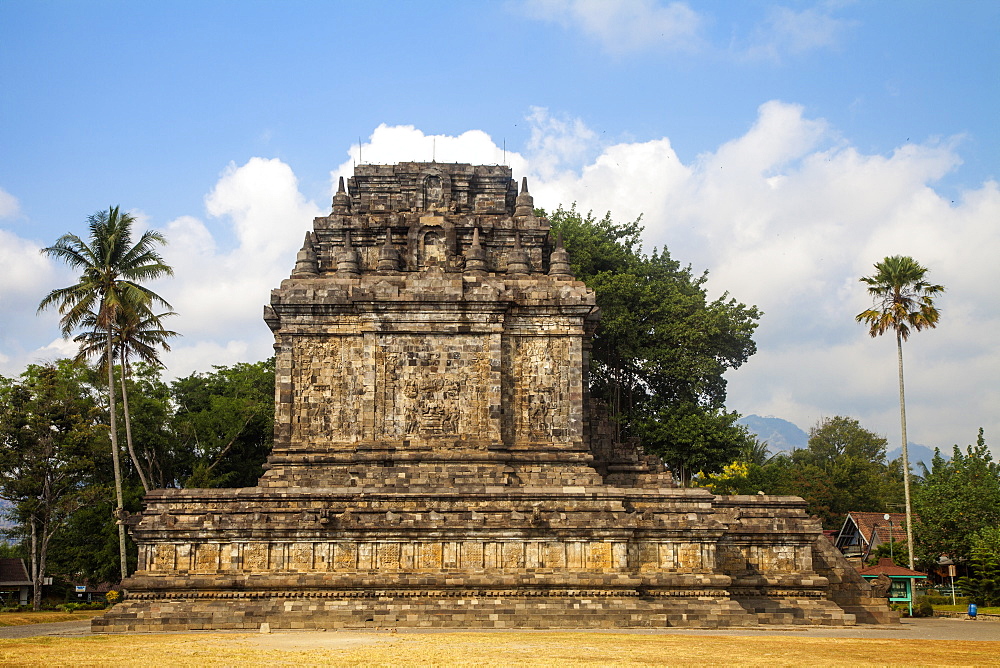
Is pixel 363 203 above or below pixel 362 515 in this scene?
above

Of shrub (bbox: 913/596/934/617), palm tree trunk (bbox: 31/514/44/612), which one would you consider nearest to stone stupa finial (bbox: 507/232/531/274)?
shrub (bbox: 913/596/934/617)

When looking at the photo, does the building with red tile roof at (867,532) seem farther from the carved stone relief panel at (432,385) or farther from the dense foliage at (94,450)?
the dense foliage at (94,450)

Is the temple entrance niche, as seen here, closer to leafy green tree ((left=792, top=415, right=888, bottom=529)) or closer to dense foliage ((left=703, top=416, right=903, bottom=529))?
dense foliage ((left=703, top=416, right=903, bottom=529))

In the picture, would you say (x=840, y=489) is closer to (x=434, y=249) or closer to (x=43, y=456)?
(x=434, y=249)

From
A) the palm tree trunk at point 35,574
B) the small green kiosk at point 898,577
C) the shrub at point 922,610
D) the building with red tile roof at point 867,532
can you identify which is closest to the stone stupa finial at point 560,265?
the small green kiosk at point 898,577

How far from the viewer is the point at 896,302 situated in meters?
41.8

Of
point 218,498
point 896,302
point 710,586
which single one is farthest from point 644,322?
point 218,498

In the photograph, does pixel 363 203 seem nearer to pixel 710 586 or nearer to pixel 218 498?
pixel 218 498

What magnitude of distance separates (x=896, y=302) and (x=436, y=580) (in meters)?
28.1

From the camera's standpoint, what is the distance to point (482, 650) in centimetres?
1658

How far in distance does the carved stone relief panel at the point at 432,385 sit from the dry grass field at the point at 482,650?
787cm

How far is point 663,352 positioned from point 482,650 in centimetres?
2868

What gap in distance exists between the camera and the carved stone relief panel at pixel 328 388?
1081 inches

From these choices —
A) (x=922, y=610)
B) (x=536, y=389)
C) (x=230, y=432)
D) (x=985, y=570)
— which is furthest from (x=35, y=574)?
(x=985, y=570)
